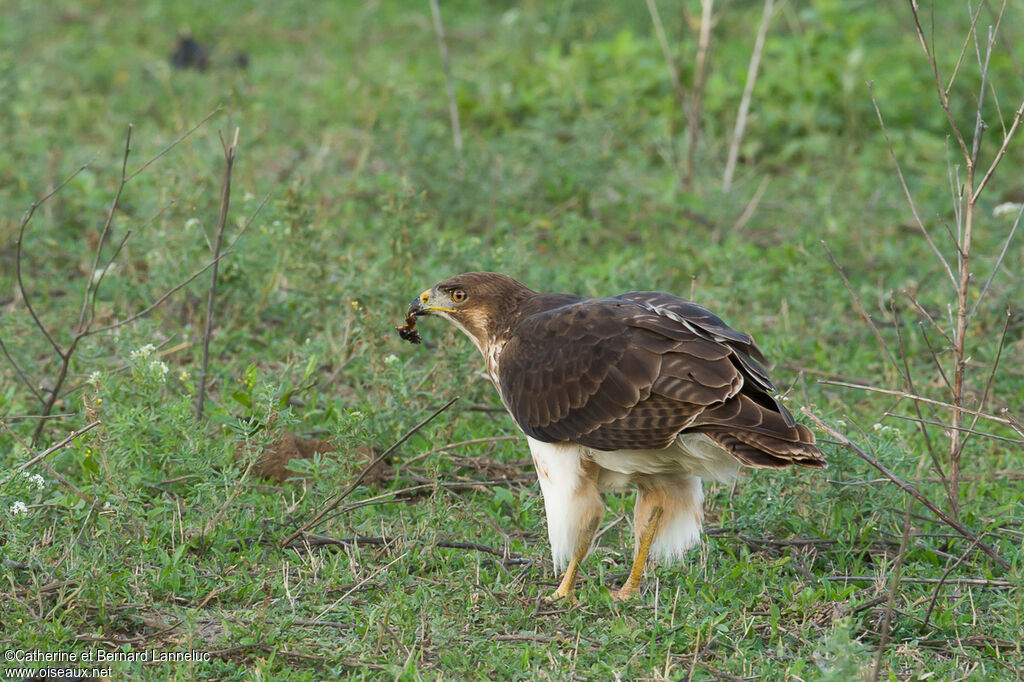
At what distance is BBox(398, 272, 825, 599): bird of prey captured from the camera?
3.82 meters

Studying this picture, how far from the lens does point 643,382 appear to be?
395cm

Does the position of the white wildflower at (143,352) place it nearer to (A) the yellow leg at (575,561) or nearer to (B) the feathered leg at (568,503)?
(B) the feathered leg at (568,503)

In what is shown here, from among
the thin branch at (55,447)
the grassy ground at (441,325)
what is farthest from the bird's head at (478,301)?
the thin branch at (55,447)

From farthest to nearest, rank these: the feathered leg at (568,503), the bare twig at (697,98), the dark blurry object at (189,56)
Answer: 1. the dark blurry object at (189,56)
2. the bare twig at (697,98)
3. the feathered leg at (568,503)

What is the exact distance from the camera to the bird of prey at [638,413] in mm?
3824

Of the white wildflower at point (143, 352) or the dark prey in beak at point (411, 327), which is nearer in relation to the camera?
the white wildflower at point (143, 352)

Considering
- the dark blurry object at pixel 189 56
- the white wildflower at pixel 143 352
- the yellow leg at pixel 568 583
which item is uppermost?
the dark blurry object at pixel 189 56

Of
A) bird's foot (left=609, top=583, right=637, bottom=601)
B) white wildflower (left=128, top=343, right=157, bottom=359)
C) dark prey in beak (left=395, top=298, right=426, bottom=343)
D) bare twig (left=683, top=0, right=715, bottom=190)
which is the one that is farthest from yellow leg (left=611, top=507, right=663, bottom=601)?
bare twig (left=683, top=0, right=715, bottom=190)

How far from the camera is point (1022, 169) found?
8.73m

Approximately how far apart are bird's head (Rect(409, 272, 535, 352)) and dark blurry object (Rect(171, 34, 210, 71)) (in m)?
5.96

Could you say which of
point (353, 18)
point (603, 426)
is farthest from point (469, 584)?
point (353, 18)

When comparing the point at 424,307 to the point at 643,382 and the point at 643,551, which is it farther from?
the point at 643,551

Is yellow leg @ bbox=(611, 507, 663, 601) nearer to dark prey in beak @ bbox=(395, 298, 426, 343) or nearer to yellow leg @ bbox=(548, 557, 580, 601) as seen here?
yellow leg @ bbox=(548, 557, 580, 601)

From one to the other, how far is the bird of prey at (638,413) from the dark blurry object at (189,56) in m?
6.29
